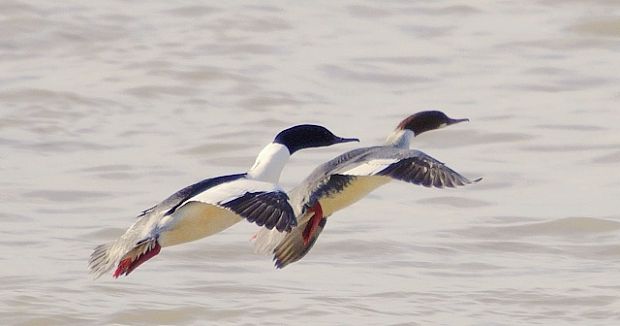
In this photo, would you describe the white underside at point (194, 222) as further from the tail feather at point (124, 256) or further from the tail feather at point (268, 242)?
the tail feather at point (268, 242)

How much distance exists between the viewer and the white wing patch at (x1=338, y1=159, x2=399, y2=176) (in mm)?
8625

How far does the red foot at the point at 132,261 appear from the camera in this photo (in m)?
8.28

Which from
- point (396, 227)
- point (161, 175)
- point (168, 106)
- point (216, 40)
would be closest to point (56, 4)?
Result: point (216, 40)

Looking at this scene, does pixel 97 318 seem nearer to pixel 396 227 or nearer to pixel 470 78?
pixel 396 227

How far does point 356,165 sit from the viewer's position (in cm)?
883

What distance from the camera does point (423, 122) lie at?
10.1 m

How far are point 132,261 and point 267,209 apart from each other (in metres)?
0.83

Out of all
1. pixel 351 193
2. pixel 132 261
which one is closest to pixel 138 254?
pixel 132 261

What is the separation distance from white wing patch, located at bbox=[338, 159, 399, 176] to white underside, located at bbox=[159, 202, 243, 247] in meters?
0.62

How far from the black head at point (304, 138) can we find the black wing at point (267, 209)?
1.06 m

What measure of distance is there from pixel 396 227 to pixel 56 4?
7.37 meters

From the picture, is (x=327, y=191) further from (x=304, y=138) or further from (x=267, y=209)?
(x=267, y=209)

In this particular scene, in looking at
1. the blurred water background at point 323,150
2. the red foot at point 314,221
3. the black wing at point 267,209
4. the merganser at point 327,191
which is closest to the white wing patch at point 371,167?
the merganser at point 327,191

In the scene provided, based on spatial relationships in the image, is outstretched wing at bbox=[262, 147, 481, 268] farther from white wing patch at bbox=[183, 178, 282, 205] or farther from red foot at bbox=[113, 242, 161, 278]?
red foot at bbox=[113, 242, 161, 278]
